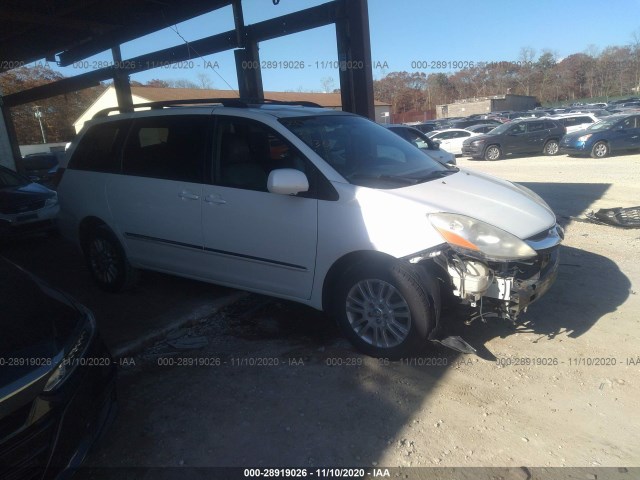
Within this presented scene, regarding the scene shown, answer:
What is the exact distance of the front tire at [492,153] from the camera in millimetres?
18984

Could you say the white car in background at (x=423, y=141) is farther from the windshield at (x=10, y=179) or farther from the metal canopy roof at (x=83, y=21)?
the windshield at (x=10, y=179)

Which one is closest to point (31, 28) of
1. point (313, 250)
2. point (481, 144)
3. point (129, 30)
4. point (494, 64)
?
point (129, 30)

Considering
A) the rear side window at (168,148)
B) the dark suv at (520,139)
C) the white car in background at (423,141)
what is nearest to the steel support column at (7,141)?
the white car in background at (423,141)

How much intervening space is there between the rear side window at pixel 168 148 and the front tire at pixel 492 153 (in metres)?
17.0

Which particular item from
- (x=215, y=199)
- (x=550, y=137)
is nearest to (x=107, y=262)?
(x=215, y=199)

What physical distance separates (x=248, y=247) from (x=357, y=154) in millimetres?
1196

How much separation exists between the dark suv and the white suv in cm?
1609

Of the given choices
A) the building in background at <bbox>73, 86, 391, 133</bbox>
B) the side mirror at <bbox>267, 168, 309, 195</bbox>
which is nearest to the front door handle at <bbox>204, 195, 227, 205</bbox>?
the side mirror at <bbox>267, 168, 309, 195</bbox>

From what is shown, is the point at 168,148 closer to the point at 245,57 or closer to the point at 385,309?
the point at 385,309

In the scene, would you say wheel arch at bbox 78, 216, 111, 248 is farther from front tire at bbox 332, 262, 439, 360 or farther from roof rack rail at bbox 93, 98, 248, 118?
front tire at bbox 332, 262, 439, 360

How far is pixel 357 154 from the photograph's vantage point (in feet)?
12.7

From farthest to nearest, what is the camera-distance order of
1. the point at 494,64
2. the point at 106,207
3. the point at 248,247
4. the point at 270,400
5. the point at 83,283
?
the point at 494,64
the point at 83,283
the point at 106,207
the point at 248,247
the point at 270,400

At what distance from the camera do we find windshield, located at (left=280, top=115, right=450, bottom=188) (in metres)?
3.55

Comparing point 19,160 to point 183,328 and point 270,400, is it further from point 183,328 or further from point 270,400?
point 270,400
